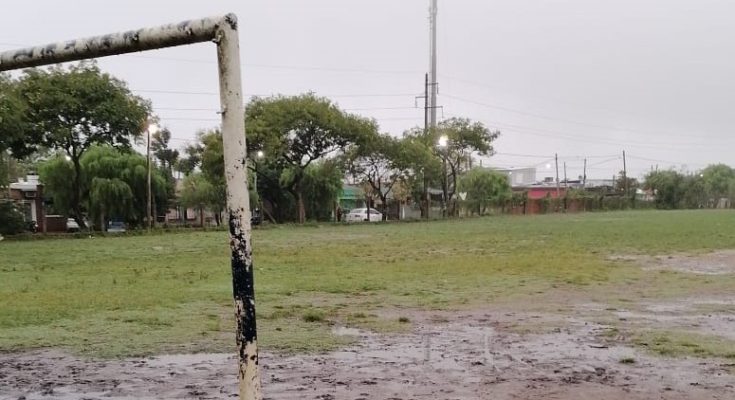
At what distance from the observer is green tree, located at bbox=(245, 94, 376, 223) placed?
1298 inches

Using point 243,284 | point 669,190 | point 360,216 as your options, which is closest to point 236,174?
point 243,284

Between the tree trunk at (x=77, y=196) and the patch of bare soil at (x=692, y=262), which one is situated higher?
the tree trunk at (x=77, y=196)

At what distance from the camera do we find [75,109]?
958 inches

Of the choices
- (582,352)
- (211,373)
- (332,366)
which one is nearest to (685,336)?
(582,352)

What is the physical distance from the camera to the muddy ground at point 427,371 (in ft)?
14.8

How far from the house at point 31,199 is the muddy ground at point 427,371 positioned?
30734 mm

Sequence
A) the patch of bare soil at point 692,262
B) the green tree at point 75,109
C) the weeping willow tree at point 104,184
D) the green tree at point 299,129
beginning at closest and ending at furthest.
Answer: the patch of bare soil at point 692,262 < the green tree at point 75,109 < the weeping willow tree at point 104,184 < the green tree at point 299,129

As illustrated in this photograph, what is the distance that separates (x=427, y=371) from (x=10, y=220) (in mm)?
26519

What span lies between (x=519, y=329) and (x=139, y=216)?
91.4 ft

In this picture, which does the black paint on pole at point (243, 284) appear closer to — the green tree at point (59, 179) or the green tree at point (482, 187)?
the green tree at point (59, 179)

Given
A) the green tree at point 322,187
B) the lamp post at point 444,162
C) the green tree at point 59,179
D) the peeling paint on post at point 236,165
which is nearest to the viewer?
the peeling paint on post at point 236,165

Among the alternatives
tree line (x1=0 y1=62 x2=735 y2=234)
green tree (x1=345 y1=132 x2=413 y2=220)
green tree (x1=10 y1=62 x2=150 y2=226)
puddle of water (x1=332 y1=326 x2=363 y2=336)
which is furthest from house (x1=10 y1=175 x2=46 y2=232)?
puddle of water (x1=332 y1=326 x2=363 y2=336)

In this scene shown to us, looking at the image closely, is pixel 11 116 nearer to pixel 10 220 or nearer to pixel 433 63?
pixel 10 220

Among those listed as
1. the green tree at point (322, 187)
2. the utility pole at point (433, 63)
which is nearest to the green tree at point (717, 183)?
the utility pole at point (433, 63)
